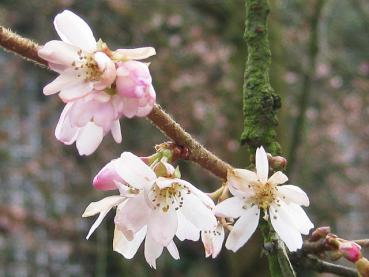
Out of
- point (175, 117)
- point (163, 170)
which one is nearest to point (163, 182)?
point (163, 170)

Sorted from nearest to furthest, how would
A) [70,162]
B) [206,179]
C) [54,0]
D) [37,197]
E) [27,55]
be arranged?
[27,55] → [54,0] → [206,179] → [70,162] → [37,197]

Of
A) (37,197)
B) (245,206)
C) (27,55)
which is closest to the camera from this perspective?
(27,55)

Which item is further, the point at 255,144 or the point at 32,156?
the point at 32,156

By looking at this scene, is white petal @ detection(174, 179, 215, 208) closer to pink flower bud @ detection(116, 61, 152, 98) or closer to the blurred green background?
pink flower bud @ detection(116, 61, 152, 98)

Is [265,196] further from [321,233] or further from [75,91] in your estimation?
[75,91]

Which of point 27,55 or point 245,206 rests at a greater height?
point 27,55

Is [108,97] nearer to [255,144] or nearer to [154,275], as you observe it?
[255,144]

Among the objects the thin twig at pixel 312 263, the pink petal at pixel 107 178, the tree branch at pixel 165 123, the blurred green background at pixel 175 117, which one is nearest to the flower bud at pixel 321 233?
the thin twig at pixel 312 263

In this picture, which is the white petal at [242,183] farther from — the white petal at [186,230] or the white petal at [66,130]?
the white petal at [66,130]

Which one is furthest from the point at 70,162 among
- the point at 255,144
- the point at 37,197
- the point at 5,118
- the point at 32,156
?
the point at 255,144
